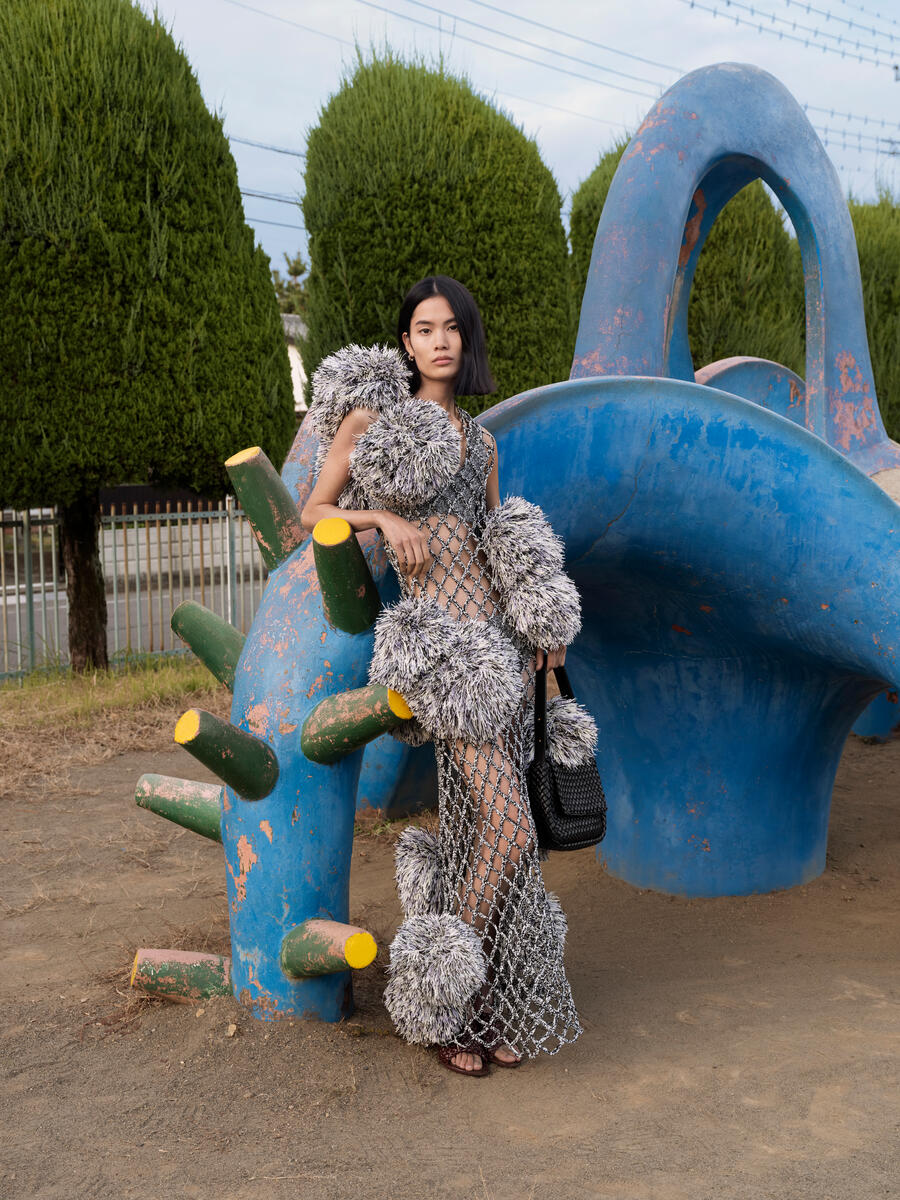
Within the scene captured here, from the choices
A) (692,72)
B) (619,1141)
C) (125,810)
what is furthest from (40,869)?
(692,72)

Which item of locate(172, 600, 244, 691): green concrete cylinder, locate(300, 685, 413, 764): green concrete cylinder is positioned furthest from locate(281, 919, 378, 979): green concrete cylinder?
locate(172, 600, 244, 691): green concrete cylinder

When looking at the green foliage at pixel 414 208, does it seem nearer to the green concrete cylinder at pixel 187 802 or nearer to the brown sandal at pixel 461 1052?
the green concrete cylinder at pixel 187 802

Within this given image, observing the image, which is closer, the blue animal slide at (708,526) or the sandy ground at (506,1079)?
the sandy ground at (506,1079)

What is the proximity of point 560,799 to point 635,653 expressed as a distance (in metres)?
1.08

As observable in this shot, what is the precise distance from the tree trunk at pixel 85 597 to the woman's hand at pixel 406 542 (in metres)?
6.05

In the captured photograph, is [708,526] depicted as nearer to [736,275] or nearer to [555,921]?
[555,921]

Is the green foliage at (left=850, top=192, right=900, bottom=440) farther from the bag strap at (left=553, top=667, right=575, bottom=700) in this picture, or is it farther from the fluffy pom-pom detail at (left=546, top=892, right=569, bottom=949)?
the fluffy pom-pom detail at (left=546, top=892, right=569, bottom=949)

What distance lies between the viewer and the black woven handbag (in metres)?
2.51

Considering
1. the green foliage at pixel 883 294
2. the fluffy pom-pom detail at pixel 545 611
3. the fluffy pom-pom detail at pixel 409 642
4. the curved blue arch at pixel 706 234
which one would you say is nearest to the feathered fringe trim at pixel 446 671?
the fluffy pom-pom detail at pixel 409 642

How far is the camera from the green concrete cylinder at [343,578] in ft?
7.70

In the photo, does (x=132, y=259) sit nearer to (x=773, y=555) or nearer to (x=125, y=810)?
(x=125, y=810)

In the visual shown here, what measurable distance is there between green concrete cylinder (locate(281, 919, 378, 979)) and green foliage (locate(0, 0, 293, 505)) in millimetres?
5604

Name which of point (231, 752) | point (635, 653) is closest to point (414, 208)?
point (635, 653)

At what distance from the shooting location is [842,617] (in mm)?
2854
